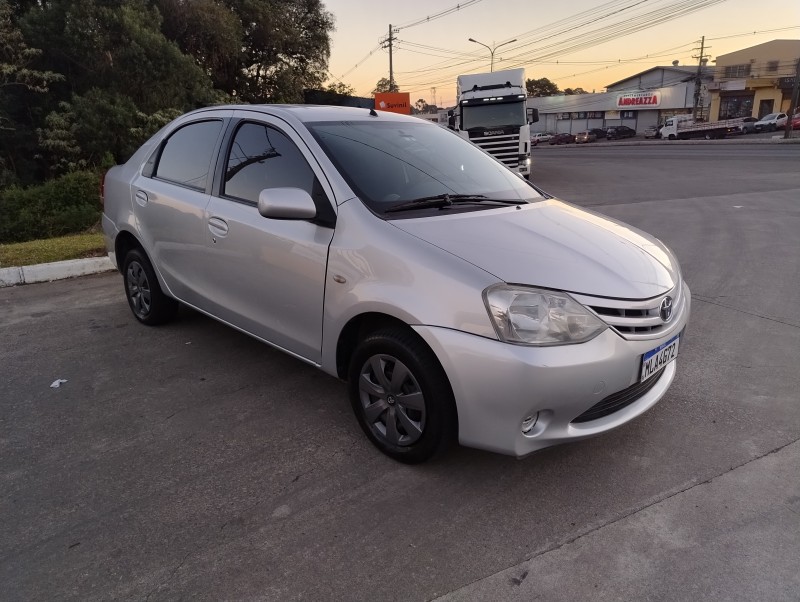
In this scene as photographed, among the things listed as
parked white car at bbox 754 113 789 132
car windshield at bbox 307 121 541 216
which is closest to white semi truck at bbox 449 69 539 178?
car windshield at bbox 307 121 541 216

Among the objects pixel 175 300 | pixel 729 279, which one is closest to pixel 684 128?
pixel 729 279

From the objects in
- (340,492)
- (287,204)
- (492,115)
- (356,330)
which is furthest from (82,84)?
(340,492)

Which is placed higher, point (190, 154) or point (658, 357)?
point (190, 154)

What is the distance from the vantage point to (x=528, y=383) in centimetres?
245

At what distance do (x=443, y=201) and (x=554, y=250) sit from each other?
0.74 m

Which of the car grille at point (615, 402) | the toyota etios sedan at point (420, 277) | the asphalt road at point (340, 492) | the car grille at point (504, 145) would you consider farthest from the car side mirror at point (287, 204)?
the car grille at point (504, 145)

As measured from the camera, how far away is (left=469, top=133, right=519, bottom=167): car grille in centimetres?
1720

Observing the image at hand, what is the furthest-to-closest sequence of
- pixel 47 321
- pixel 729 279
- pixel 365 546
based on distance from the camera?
pixel 729 279
pixel 47 321
pixel 365 546

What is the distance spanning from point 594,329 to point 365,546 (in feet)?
4.40

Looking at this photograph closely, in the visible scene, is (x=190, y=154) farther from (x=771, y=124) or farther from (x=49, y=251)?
(x=771, y=124)

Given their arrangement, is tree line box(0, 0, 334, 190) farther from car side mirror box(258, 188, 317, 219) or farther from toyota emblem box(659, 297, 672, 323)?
toyota emblem box(659, 297, 672, 323)

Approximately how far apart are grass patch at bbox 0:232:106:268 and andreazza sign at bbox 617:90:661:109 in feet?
226

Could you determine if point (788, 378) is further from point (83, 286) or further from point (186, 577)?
point (83, 286)

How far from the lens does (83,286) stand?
6488 millimetres
